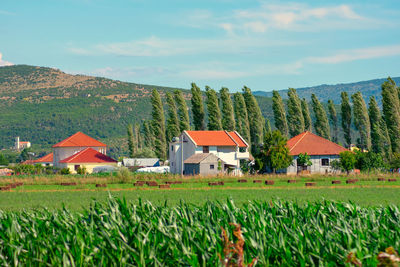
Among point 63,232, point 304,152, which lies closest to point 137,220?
point 63,232

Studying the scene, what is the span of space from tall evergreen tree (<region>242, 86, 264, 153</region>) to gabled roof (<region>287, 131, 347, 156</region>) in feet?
25.4

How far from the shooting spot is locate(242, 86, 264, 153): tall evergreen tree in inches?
3474

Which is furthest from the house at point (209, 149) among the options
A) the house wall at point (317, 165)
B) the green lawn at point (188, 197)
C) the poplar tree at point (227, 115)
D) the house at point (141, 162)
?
the green lawn at point (188, 197)

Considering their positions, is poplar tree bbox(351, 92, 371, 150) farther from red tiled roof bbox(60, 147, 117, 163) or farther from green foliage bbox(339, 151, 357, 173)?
red tiled roof bbox(60, 147, 117, 163)

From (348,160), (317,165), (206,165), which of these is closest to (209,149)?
(206,165)

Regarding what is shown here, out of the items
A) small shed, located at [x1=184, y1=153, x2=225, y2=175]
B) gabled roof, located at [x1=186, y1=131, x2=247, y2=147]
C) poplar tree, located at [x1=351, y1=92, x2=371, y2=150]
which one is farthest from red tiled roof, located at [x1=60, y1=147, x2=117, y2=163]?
poplar tree, located at [x1=351, y1=92, x2=371, y2=150]

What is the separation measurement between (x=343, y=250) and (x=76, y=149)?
346ft

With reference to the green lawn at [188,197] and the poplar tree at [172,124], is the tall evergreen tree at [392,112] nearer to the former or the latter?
the poplar tree at [172,124]

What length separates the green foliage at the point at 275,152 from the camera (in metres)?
65.6

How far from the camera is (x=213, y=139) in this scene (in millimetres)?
77562

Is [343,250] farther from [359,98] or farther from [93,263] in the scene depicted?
[359,98]

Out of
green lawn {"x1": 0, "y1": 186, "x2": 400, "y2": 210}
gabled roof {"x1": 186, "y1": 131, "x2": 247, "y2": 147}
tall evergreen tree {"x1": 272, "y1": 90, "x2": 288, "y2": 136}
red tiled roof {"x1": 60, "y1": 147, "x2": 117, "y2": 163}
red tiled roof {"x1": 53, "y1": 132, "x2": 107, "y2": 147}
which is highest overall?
tall evergreen tree {"x1": 272, "y1": 90, "x2": 288, "y2": 136}

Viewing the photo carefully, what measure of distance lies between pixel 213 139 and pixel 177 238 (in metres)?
68.9

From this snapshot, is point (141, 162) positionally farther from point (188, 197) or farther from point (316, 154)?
point (188, 197)
